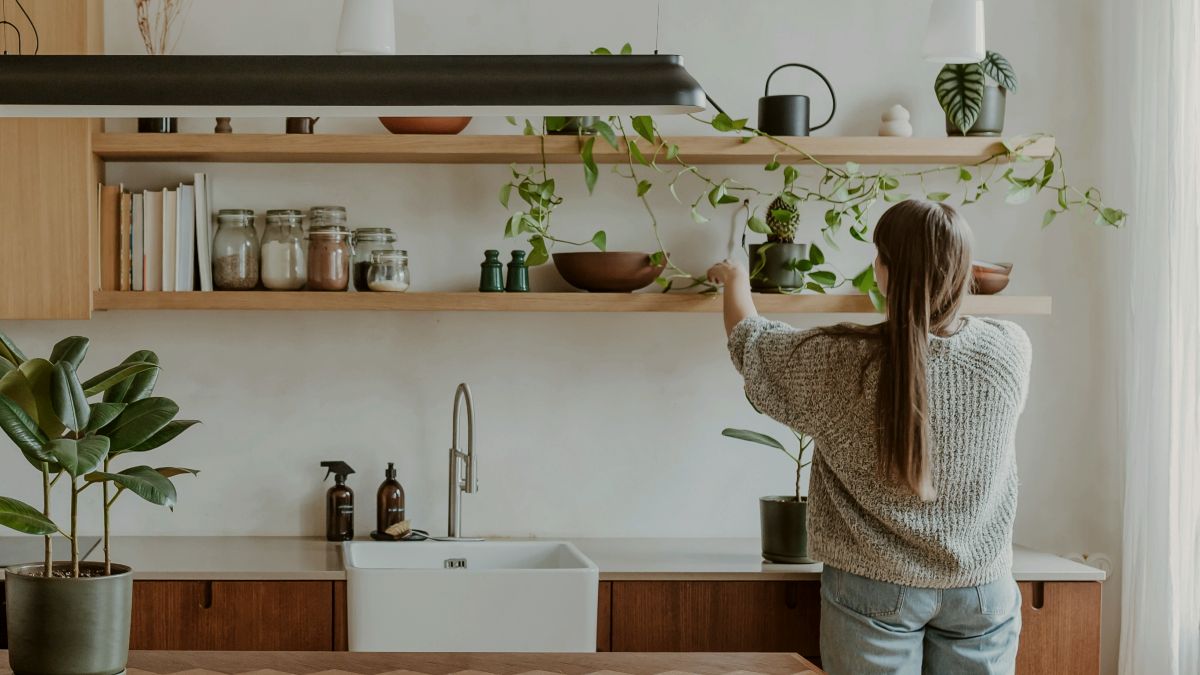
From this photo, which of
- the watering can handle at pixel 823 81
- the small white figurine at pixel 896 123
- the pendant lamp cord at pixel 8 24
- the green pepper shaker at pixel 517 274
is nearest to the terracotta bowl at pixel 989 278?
the small white figurine at pixel 896 123

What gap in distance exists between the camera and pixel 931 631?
228 centimetres

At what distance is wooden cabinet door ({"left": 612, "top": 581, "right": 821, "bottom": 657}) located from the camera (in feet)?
8.70

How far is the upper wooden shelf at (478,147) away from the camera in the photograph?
2.89m

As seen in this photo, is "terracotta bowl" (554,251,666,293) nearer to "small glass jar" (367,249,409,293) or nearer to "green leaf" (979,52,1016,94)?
"small glass jar" (367,249,409,293)

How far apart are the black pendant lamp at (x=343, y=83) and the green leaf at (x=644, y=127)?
4.61 ft

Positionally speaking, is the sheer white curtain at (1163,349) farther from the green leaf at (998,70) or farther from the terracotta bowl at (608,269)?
the terracotta bowl at (608,269)

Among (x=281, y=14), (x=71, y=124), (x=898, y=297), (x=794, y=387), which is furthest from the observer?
(x=281, y=14)

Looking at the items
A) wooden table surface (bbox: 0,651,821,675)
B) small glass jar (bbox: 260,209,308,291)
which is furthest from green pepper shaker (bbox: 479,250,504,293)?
wooden table surface (bbox: 0,651,821,675)

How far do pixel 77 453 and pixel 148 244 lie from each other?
166 cm

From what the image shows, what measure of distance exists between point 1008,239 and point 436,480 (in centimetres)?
171

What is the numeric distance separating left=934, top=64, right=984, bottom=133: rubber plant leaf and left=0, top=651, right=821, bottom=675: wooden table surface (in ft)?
5.35

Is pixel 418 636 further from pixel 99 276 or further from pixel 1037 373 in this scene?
pixel 1037 373

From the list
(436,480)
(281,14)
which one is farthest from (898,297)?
→ (281,14)

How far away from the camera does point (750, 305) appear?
8.77 feet
